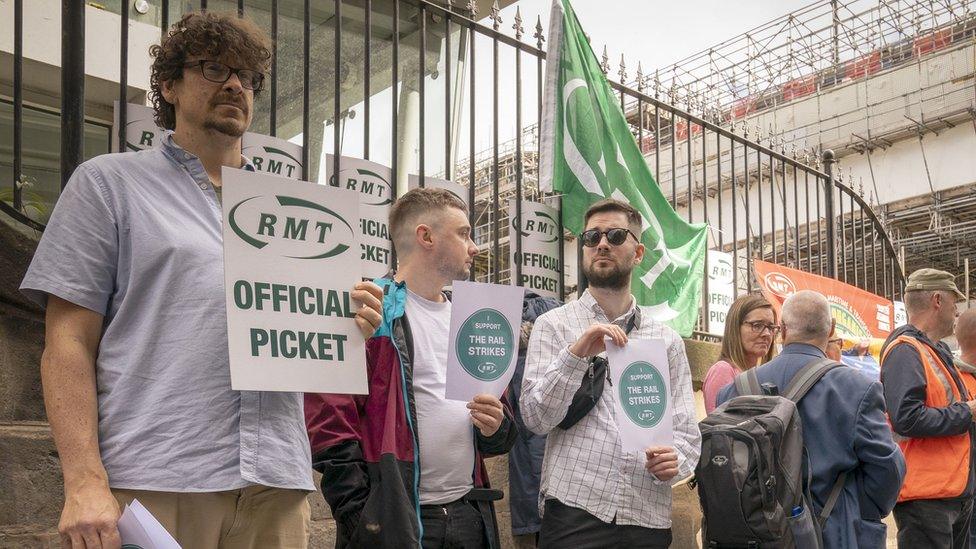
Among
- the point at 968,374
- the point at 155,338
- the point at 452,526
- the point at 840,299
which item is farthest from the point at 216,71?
the point at 840,299

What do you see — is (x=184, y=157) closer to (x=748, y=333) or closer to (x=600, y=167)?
(x=748, y=333)

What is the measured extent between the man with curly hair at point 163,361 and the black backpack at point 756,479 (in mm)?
1972

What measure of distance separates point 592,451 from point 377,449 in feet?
3.22

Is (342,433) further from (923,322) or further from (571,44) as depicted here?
(923,322)

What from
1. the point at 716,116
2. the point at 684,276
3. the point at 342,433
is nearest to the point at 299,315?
the point at 342,433

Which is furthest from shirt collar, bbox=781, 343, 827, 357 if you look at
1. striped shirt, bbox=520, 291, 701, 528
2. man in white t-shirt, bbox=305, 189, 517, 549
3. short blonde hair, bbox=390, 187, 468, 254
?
short blonde hair, bbox=390, 187, 468, 254

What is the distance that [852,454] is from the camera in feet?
13.6

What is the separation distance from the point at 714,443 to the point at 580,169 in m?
2.42

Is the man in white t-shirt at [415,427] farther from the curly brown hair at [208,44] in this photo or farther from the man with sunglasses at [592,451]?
the curly brown hair at [208,44]

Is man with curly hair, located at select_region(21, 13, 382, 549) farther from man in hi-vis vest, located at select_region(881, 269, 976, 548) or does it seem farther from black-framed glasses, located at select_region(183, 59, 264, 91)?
man in hi-vis vest, located at select_region(881, 269, 976, 548)

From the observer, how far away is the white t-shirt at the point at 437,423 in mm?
3158

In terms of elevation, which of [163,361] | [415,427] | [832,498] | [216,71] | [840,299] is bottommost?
[832,498]

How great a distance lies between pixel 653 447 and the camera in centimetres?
348

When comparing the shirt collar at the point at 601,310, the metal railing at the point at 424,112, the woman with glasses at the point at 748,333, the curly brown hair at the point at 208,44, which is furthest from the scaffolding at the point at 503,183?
the curly brown hair at the point at 208,44
